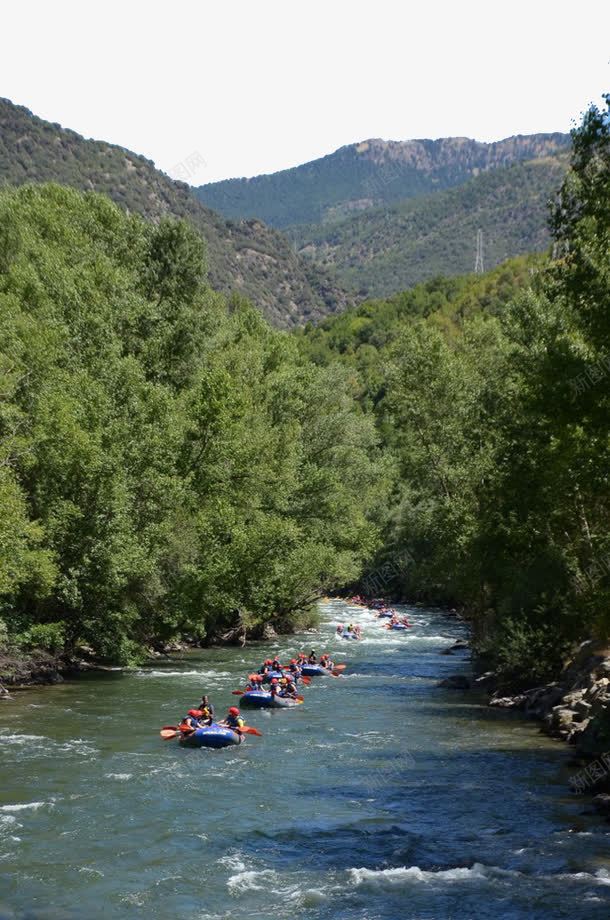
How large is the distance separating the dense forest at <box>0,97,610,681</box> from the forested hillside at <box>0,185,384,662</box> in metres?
0.10

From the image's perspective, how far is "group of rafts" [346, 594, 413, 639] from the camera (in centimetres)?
5519

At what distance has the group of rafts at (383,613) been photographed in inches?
2173

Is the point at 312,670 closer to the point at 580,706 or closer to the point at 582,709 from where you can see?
the point at 580,706

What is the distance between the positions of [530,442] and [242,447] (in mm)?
16111

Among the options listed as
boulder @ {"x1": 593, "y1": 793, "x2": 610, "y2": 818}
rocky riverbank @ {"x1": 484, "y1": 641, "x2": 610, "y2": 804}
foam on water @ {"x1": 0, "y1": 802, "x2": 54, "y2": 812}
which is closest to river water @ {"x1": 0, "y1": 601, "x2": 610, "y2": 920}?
foam on water @ {"x1": 0, "y1": 802, "x2": 54, "y2": 812}

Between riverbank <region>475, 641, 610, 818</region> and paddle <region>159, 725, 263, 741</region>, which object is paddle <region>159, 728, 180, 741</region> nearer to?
paddle <region>159, 725, 263, 741</region>

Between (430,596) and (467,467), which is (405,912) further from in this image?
(430,596)

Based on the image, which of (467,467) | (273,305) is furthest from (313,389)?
(273,305)

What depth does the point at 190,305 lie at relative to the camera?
164 feet

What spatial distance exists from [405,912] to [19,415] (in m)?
20.9

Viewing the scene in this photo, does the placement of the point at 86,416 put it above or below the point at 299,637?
above

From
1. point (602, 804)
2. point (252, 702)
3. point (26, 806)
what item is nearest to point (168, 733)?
point (252, 702)

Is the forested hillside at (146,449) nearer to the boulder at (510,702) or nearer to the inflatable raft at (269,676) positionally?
the inflatable raft at (269,676)

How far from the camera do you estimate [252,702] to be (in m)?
28.7
